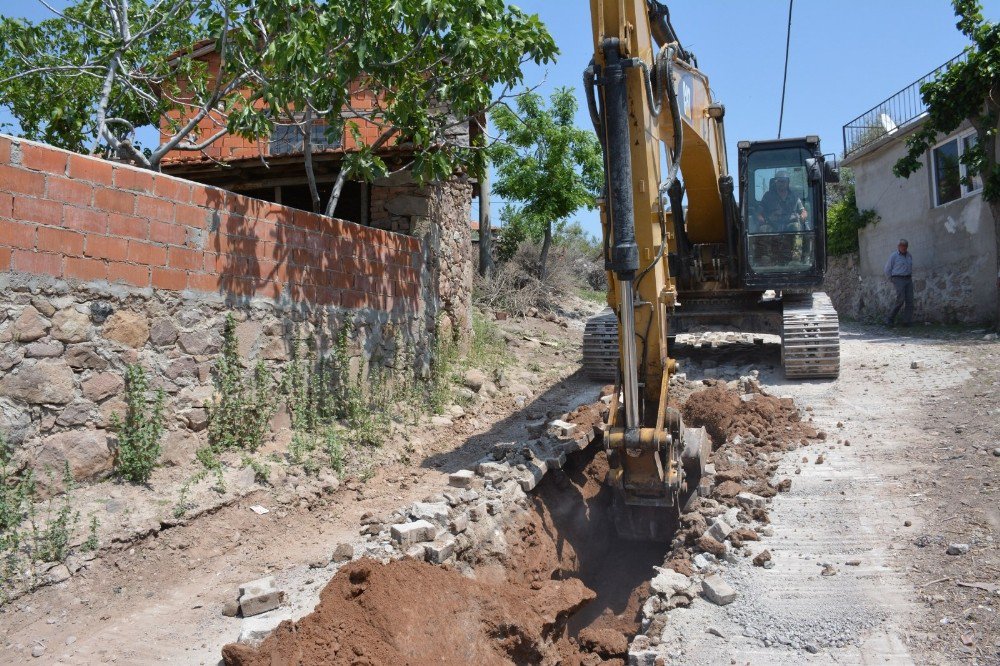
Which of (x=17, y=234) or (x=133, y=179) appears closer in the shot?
(x=17, y=234)

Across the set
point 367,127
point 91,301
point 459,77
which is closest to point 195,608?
point 91,301

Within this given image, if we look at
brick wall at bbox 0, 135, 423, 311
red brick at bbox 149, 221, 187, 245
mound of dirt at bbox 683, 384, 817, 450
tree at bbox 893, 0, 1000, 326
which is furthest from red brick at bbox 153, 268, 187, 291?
tree at bbox 893, 0, 1000, 326

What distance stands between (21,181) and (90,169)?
1.69 feet

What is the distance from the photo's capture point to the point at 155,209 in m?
6.18

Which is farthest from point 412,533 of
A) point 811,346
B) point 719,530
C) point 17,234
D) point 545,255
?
Answer: point 545,255

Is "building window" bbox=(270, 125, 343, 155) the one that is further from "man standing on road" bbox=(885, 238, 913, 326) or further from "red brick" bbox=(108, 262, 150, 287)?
"man standing on road" bbox=(885, 238, 913, 326)

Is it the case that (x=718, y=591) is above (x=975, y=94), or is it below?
below

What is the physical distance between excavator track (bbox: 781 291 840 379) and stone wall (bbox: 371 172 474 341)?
14.0 ft

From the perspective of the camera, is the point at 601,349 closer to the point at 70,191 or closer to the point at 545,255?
the point at 70,191

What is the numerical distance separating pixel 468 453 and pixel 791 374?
423 cm

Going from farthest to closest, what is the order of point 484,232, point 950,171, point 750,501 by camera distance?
point 484,232
point 950,171
point 750,501

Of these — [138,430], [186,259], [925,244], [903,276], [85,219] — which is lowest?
[138,430]

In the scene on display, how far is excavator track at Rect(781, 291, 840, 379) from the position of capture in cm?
925

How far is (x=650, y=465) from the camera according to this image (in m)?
5.35
